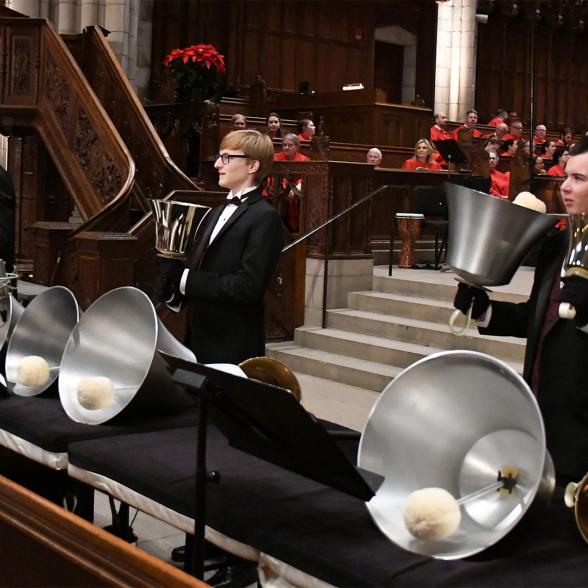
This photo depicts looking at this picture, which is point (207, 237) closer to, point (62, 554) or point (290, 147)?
point (62, 554)

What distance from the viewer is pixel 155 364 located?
3.00 metres

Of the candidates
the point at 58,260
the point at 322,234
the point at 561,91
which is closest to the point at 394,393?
the point at 58,260

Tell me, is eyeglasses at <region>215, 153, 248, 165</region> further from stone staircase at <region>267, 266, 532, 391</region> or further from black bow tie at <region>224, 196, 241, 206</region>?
stone staircase at <region>267, 266, 532, 391</region>

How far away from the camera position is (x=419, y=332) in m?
8.00

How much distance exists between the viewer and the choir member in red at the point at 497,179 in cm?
1192

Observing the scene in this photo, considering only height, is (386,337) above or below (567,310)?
below

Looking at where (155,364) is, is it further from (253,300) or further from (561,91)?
(561,91)

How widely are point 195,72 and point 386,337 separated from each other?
4.41 m

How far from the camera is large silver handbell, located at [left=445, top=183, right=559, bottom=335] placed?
2.38 metres

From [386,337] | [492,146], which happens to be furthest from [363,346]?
[492,146]

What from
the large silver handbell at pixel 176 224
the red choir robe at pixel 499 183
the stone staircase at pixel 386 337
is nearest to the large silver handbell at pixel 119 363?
the large silver handbell at pixel 176 224

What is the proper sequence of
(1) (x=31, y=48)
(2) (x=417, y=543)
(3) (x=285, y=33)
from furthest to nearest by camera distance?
(3) (x=285, y=33), (1) (x=31, y=48), (2) (x=417, y=543)

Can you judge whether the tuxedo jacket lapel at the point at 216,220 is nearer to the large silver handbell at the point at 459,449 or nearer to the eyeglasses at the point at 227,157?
the eyeglasses at the point at 227,157

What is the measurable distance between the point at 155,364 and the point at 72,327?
73 cm
